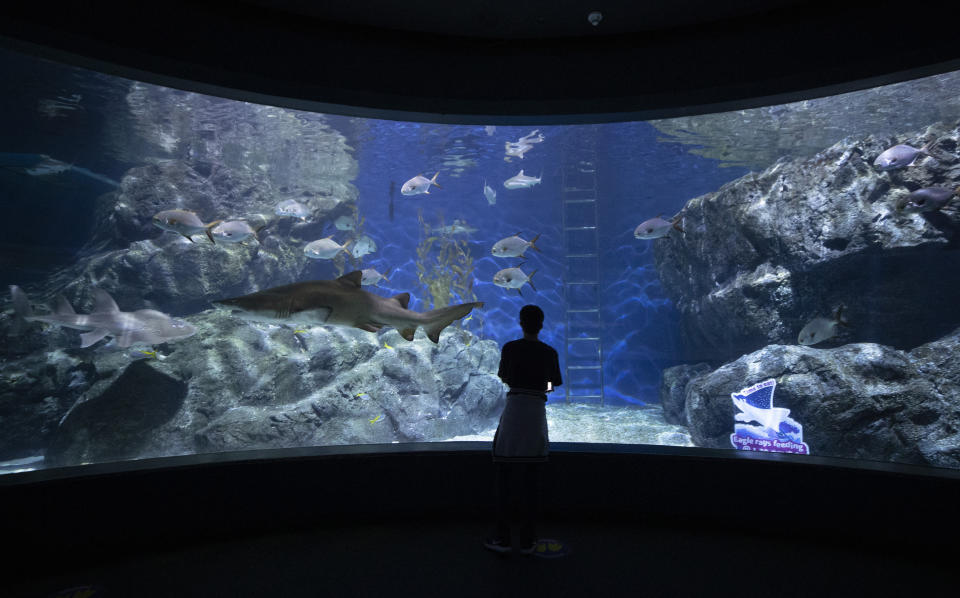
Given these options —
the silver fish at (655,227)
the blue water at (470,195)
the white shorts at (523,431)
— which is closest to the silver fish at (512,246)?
the silver fish at (655,227)

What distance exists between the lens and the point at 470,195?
30.1 meters

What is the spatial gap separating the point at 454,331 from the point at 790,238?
790 cm

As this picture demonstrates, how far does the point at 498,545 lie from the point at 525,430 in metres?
0.96

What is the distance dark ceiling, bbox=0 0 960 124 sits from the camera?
368 cm

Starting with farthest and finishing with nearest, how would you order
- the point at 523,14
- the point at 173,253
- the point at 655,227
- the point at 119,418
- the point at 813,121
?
1. the point at 813,121
2. the point at 173,253
3. the point at 655,227
4. the point at 119,418
5. the point at 523,14

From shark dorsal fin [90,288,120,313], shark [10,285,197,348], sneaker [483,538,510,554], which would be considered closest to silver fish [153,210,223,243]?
shark [10,285,197,348]

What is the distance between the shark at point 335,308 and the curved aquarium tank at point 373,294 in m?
0.02

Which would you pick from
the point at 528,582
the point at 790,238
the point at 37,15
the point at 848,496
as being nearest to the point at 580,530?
the point at 528,582

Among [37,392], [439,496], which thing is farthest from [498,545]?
[37,392]

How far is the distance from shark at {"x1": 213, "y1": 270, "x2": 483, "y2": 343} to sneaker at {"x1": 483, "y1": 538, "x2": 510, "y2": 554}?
1663mm

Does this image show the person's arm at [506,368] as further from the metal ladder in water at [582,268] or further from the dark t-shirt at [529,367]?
the metal ladder in water at [582,268]

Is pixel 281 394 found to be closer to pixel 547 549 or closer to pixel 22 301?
pixel 22 301

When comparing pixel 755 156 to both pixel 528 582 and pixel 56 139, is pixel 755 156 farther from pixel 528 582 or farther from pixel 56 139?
pixel 56 139

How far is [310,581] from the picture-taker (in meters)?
3.13
